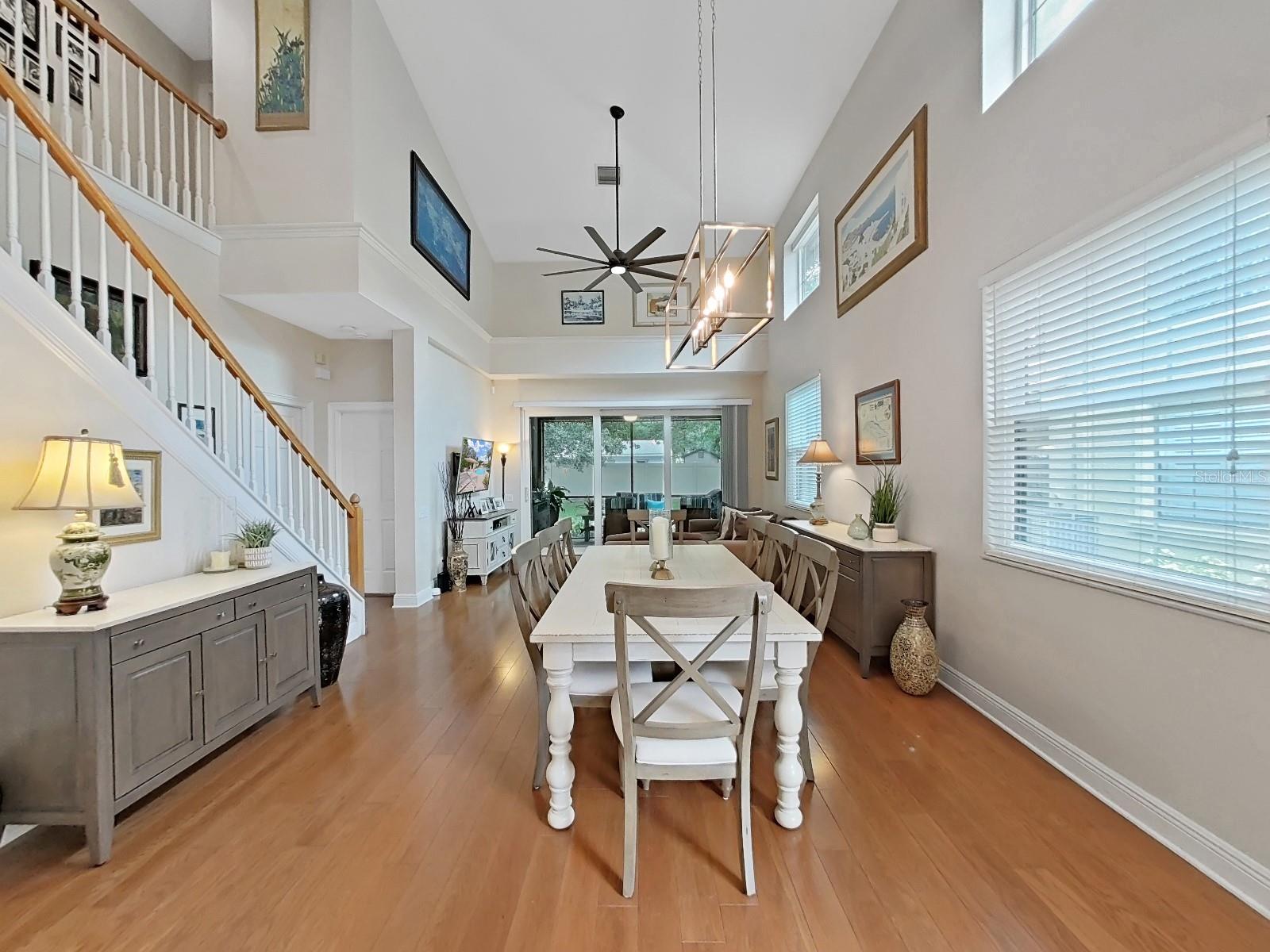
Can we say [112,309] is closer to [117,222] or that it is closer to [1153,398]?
[117,222]

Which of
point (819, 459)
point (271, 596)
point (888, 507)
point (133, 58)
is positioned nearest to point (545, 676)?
point (271, 596)

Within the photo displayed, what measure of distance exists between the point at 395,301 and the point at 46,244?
2514 mm

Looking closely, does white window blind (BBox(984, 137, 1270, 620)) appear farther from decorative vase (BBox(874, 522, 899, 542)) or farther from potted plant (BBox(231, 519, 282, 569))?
potted plant (BBox(231, 519, 282, 569))

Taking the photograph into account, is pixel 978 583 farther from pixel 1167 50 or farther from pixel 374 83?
pixel 374 83

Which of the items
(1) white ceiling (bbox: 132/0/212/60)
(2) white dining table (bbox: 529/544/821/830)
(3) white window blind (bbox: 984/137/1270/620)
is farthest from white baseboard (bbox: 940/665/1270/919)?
(1) white ceiling (bbox: 132/0/212/60)

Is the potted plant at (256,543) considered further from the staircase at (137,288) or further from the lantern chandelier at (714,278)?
the lantern chandelier at (714,278)

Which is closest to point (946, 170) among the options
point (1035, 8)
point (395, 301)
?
point (1035, 8)

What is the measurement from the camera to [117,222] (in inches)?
102

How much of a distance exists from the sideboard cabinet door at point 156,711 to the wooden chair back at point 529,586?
1361 millimetres

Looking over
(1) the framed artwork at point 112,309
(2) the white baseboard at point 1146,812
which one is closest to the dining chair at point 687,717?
(2) the white baseboard at point 1146,812

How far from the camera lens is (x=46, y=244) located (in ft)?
7.36

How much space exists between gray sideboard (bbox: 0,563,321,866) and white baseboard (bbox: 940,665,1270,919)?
3.65m

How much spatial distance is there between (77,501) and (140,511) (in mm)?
735

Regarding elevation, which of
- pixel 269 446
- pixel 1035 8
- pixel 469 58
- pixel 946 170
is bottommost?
pixel 269 446
